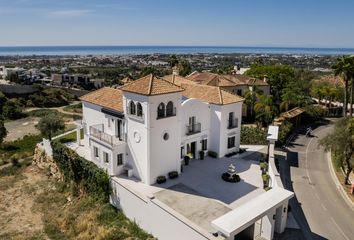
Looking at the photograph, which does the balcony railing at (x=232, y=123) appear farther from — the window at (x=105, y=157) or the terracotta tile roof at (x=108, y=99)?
the window at (x=105, y=157)

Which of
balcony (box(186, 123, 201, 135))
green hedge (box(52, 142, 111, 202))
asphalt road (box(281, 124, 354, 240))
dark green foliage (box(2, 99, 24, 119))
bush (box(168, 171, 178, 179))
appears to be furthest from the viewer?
dark green foliage (box(2, 99, 24, 119))

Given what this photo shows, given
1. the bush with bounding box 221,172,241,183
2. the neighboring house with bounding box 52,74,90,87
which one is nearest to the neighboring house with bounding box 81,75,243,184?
A: the bush with bounding box 221,172,241,183

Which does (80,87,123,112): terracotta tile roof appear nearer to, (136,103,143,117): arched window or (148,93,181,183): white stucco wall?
(136,103,143,117): arched window

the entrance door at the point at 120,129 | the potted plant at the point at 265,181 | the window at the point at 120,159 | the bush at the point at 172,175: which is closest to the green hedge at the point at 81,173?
the window at the point at 120,159

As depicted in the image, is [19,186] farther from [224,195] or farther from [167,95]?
[224,195]

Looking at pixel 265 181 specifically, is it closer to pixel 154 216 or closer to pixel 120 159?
pixel 154 216

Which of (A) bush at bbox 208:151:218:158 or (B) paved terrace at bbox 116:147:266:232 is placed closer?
(B) paved terrace at bbox 116:147:266:232

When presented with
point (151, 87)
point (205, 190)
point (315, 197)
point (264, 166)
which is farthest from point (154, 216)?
point (315, 197)
